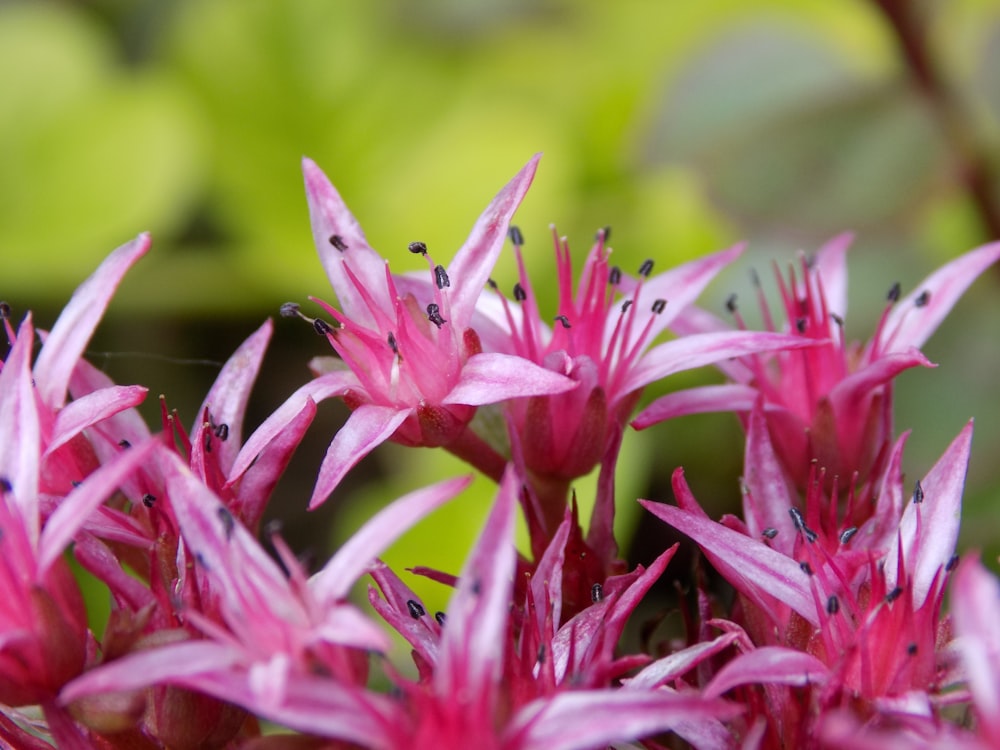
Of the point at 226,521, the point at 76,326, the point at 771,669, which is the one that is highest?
the point at 76,326

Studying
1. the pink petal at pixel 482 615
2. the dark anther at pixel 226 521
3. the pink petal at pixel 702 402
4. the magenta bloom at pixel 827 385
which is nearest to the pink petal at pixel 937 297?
the magenta bloom at pixel 827 385

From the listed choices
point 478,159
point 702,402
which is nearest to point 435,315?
point 702,402

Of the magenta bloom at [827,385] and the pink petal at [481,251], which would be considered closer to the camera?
the pink petal at [481,251]

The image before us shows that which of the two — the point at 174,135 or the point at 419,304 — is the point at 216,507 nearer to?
the point at 419,304

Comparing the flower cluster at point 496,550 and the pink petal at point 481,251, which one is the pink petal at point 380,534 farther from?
the pink petal at point 481,251

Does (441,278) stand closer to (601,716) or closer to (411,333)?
(411,333)

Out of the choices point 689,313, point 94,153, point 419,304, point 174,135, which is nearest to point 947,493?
point 689,313
